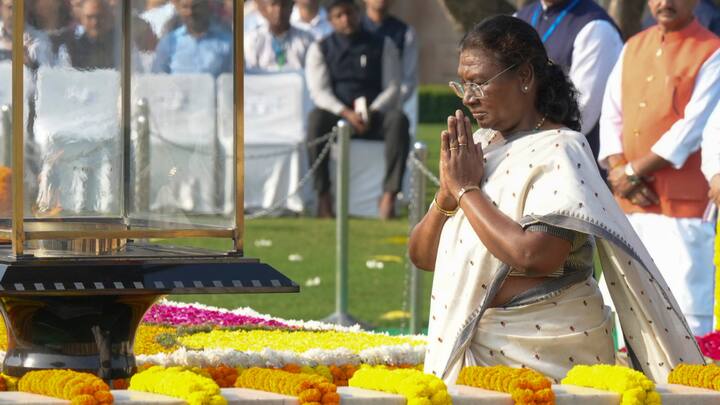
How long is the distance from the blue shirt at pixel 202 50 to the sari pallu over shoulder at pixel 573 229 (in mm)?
811

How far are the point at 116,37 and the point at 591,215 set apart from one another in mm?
1436

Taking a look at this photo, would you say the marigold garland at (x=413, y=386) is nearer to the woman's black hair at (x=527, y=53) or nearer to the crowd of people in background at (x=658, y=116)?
the woman's black hair at (x=527, y=53)

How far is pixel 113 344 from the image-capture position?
4.41 metres

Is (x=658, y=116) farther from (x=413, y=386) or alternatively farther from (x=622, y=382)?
(x=413, y=386)

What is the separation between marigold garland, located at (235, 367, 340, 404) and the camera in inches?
142

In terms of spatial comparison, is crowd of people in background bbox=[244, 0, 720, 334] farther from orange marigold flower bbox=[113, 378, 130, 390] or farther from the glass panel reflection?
orange marigold flower bbox=[113, 378, 130, 390]

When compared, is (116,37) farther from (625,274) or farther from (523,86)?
(625,274)

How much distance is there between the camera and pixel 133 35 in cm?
468

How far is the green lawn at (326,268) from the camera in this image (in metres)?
11.1

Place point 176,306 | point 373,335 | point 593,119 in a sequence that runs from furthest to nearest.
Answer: point 593,119, point 176,306, point 373,335

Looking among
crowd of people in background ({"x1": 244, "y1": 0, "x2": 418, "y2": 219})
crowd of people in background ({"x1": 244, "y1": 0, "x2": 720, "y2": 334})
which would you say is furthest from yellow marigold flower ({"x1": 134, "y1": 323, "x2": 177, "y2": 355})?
crowd of people in background ({"x1": 244, "y1": 0, "x2": 418, "y2": 219})

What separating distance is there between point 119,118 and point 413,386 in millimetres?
1484

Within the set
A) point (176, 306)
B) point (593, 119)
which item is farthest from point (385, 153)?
point (176, 306)

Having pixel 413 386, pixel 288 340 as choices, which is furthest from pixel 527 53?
pixel 288 340
